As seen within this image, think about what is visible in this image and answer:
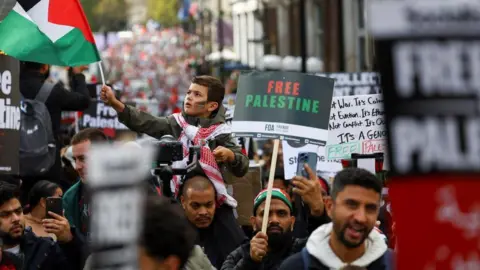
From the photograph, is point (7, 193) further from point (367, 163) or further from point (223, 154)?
point (367, 163)

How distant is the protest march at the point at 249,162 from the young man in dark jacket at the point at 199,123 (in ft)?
0.03

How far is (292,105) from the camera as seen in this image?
26.4 ft

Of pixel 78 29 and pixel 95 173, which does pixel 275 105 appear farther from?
pixel 95 173

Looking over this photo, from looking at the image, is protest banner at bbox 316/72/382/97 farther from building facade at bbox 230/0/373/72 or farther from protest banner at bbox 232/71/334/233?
building facade at bbox 230/0/373/72

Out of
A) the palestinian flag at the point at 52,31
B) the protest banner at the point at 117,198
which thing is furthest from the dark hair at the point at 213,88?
the protest banner at the point at 117,198

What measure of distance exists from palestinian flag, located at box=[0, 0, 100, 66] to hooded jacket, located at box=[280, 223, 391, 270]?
3.82 metres

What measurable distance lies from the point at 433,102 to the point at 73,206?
4.94 metres

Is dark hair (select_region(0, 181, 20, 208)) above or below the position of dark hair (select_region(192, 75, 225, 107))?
below

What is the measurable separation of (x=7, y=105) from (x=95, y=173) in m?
6.17

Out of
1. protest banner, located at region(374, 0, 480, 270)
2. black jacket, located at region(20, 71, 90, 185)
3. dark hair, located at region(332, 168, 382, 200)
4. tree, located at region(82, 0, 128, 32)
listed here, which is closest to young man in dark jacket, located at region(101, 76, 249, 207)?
dark hair, located at region(332, 168, 382, 200)

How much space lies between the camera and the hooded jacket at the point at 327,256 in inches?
233

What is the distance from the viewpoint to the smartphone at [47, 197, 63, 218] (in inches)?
305

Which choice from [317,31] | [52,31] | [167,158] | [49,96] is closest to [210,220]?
[167,158]

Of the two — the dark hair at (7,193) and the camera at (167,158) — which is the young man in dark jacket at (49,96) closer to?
the dark hair at (7,193)
